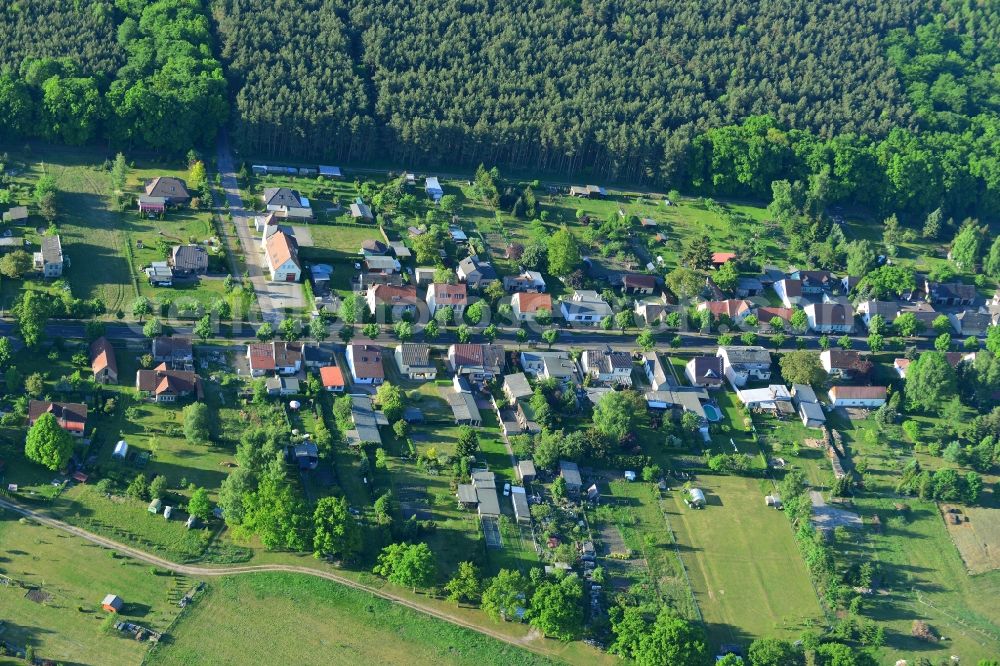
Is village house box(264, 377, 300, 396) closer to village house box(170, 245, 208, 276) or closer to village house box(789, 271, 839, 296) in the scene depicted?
village house box(170, 245, 208, 276)

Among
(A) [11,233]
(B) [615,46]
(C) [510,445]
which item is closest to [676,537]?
(C) [510,445]

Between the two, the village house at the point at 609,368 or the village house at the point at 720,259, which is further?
the village house at the point at 720,259

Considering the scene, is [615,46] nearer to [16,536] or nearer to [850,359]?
[850,359]

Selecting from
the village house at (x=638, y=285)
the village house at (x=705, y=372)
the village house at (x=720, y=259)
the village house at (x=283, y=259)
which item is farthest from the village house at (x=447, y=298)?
the village house at (x=720, y=259)

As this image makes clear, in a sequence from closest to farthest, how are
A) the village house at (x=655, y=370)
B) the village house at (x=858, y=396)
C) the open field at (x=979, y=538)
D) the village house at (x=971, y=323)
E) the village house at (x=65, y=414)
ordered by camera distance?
the village house at (x=65, y=414), the open field at (x=979, y=538), the village house at (x=655, y=370), the village house at (x=858, y=396), the village house at (x=971, y=323)

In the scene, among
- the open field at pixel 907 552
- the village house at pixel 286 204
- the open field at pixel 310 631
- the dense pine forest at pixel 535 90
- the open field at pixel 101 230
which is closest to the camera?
the open field at pixel 310 631

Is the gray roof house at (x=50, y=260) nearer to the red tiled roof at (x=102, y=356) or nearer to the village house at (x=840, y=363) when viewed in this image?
the red tiled roof at (x=102, y=356)

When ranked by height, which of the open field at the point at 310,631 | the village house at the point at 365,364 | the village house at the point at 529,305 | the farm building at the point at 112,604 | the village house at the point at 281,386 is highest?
the village house at the point at 529,305

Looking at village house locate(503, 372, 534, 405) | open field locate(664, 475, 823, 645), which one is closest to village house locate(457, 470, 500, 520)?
village house locate(503, 372, 534, 405)
